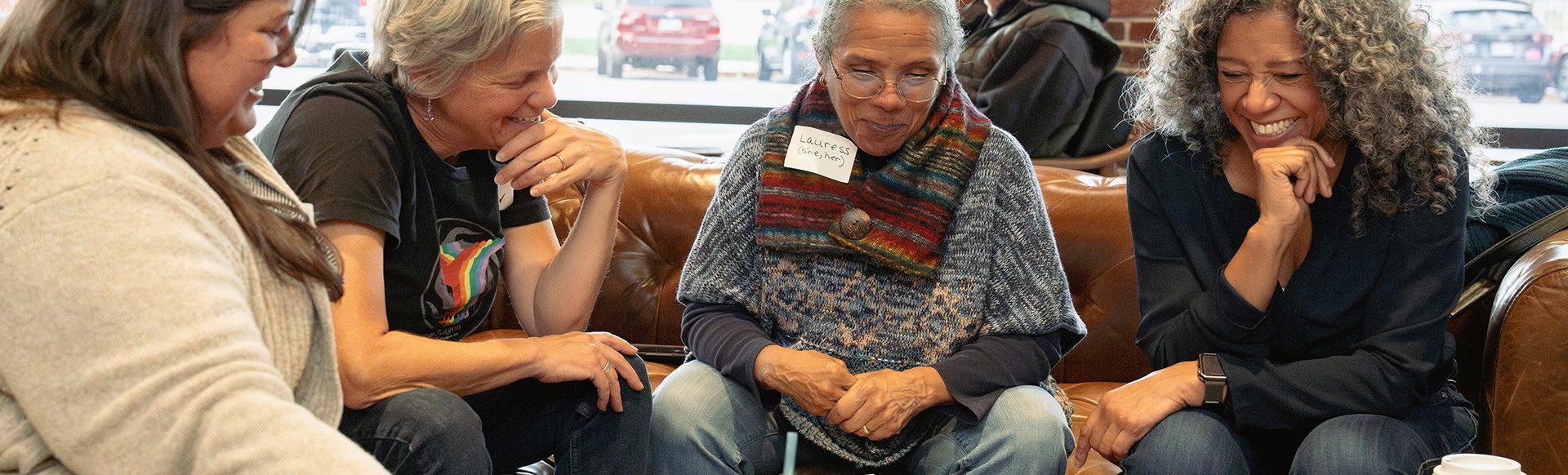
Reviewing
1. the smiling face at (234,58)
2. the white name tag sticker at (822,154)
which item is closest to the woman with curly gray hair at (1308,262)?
the white name tag sticker at (822,154)

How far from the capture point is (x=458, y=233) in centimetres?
182

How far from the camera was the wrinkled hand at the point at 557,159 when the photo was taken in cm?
180

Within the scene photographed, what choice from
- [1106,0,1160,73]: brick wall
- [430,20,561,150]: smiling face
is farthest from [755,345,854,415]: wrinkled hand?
[1106,0,1160,73]: brick wall

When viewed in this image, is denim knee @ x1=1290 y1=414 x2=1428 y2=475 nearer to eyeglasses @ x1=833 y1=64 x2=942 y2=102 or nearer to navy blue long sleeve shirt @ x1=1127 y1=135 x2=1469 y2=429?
navy blue long sleeve shirt @ x1=1127 y1=135 x2=1469 y2=429

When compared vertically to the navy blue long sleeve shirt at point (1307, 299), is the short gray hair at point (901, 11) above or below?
above

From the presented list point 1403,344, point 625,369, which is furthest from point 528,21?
point 1403,344

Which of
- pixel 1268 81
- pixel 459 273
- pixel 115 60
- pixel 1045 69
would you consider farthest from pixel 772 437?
pixel 1045 69

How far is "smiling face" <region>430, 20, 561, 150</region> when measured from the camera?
1712 mm

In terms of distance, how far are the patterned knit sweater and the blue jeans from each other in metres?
0.05

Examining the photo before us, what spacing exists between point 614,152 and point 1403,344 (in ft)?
3.93

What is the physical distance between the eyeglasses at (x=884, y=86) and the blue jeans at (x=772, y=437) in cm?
49

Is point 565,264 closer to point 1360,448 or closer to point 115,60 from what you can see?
point 115,60

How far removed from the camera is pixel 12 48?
1.05 metres

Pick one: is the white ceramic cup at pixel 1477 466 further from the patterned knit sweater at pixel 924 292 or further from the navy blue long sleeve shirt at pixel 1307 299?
the patterned knit sweater at pixel 924 292
